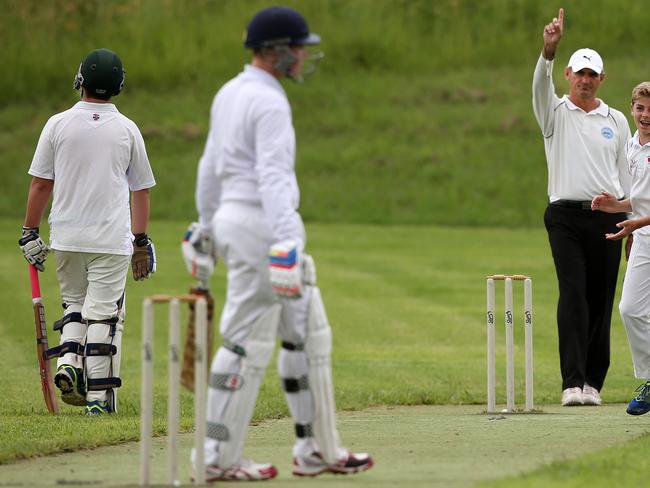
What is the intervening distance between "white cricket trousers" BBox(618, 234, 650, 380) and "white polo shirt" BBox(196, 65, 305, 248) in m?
3.72

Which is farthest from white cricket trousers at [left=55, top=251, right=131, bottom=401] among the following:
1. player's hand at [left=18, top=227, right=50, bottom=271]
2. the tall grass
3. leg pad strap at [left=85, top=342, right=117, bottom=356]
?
the tall grass

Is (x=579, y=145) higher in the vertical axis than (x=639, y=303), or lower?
higher

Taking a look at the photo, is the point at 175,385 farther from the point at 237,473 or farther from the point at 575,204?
the point at 575,204

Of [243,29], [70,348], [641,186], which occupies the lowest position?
[70,348]

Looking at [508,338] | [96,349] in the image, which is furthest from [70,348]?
[508,338]

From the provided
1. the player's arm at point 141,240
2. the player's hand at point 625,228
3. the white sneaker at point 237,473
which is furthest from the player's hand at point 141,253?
the white sneaker at point 237,473

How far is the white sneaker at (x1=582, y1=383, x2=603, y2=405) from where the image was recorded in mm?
10477

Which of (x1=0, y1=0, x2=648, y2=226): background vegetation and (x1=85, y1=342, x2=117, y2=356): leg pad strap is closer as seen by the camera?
(x1=85, y1=342, x2=117, y2=356): leg pad strap

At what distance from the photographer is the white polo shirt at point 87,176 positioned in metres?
9.66

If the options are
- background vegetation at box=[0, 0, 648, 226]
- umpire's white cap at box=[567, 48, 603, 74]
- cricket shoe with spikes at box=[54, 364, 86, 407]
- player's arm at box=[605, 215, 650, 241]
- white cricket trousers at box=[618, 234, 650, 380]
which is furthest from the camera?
background vegetation at box=[0, 0, 648, 226]

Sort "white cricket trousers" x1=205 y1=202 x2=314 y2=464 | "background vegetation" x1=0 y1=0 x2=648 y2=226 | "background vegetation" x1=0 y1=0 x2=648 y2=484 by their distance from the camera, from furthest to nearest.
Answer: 1. "background vegetation" x1=0 y1=0 x2=648 y2=226
2. "background vegetation" x1=0 y1=0 x2=648 y2=484
3. "white cricket trousers" x1=205 y1=202 x2=314 y2=464

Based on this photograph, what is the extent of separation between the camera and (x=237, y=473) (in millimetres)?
6676

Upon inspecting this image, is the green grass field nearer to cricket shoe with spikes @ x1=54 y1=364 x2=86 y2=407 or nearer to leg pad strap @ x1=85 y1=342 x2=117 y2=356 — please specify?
cricket shoe with spikes @ x1=54 y1=364 x2=86 y2=407

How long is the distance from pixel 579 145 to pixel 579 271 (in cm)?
87
